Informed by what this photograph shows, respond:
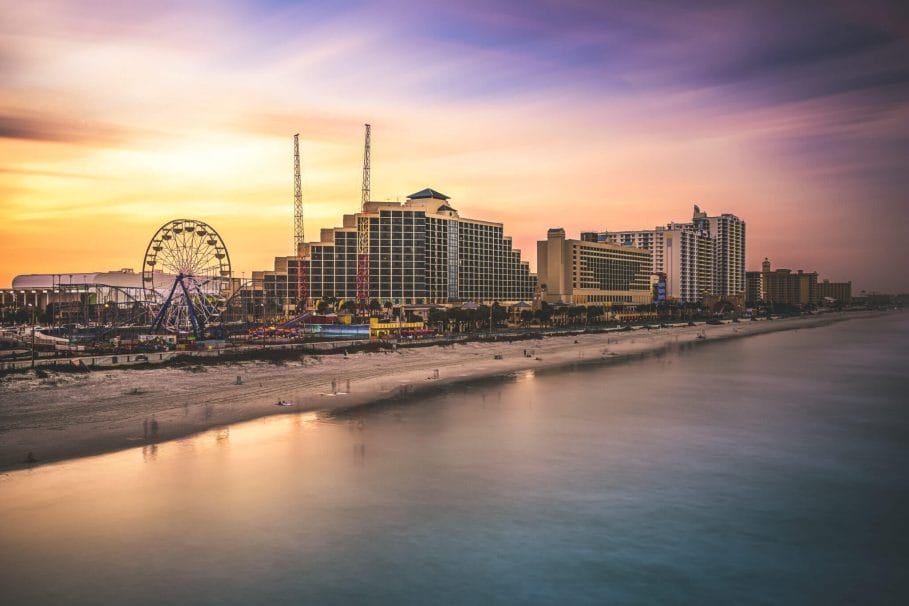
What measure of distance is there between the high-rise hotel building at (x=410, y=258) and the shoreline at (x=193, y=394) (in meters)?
69.6

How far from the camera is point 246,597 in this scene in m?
15.6

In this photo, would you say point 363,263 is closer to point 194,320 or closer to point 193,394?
point 194,320

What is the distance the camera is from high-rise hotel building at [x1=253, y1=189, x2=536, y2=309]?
14400cm

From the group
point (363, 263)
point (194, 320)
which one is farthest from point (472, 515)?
point (363, 263)

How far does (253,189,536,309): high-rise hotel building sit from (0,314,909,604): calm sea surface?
4214 inches

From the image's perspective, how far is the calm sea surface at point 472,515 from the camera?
54.1 feet

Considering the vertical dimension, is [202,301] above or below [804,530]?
above

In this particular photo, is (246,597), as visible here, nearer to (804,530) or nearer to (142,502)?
(142,502)

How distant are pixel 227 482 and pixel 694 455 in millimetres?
20263

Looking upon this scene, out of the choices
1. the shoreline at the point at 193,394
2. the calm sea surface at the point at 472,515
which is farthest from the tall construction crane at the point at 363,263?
the calm sea surface at the point at 472,515

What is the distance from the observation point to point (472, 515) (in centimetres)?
2119

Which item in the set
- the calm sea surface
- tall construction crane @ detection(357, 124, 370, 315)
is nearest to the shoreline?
the calm sea surface

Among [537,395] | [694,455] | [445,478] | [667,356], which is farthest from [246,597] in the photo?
[667,356]

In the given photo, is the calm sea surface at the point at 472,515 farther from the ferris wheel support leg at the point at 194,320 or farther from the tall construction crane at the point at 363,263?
the tall construction crane at the point at 363,263
